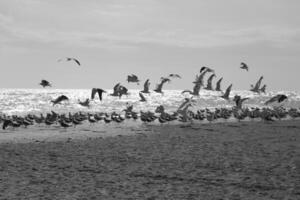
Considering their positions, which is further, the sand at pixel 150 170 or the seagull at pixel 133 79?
the seagull at pixel 133 79

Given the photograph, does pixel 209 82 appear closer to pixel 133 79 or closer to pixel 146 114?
pixel 133 79

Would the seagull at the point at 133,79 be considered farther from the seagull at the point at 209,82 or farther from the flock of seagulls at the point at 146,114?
the seagull at the point at 209,82

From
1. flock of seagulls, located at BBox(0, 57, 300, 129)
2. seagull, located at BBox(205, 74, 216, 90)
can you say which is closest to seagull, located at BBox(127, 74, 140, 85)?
flock of seagulls, located at BBox(0, 57, 300, 129)

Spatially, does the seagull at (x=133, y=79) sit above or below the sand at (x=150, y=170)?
above

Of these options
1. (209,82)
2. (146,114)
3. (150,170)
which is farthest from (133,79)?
(146,114)

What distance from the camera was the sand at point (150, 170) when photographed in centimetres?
1069

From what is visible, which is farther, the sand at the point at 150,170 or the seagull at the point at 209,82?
the seagull at the point at 209,82

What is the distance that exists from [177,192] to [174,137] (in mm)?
13180

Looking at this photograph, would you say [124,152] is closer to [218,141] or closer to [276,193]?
[218,141]

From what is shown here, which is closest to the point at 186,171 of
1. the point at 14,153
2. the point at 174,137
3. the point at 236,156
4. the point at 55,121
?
the point at 236,156

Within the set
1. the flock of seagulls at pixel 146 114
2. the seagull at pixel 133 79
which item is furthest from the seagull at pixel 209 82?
the seagull at pixel 133 79

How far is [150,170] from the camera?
13.5 meters

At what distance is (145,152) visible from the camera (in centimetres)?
1755

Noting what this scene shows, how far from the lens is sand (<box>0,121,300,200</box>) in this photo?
1069cm
